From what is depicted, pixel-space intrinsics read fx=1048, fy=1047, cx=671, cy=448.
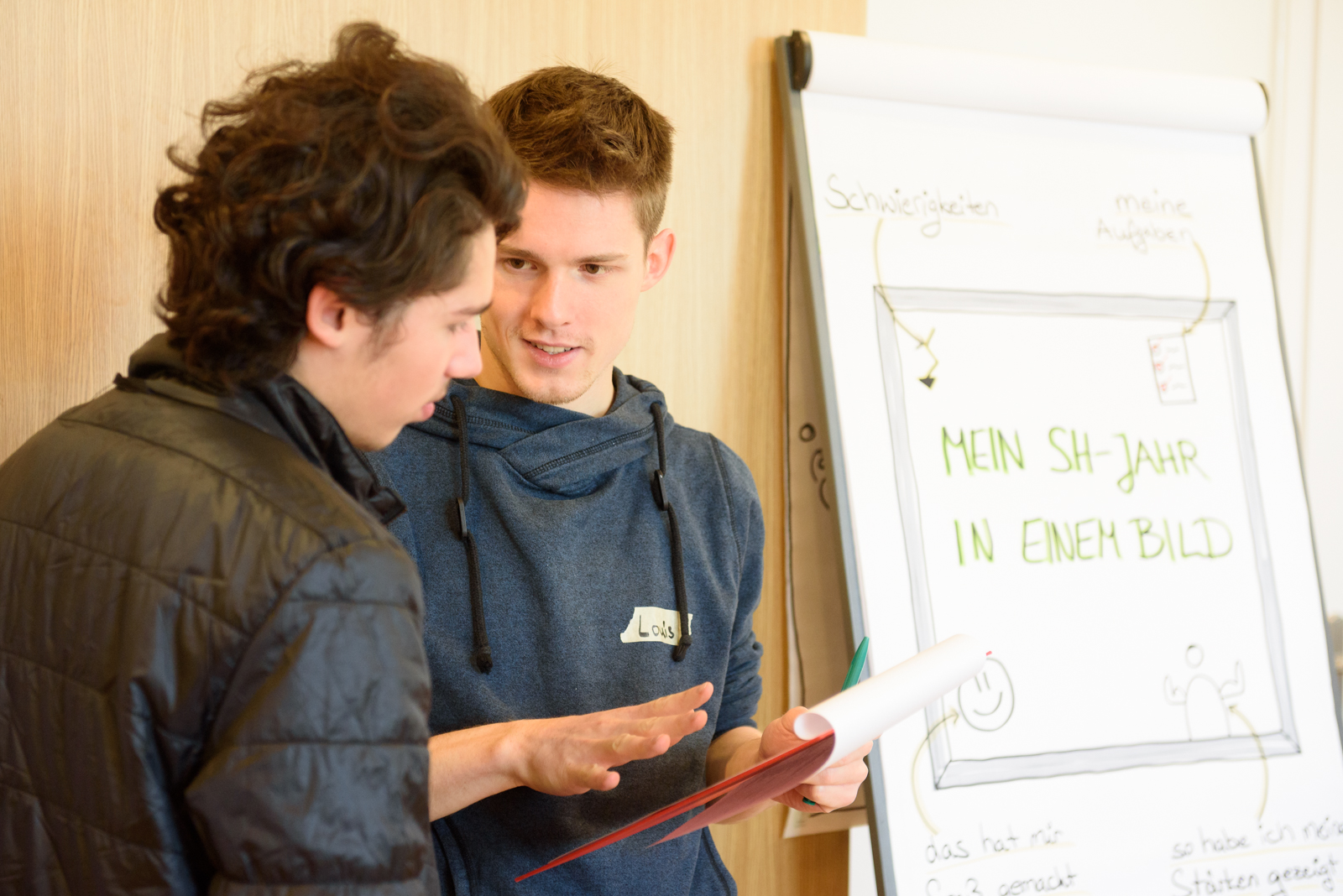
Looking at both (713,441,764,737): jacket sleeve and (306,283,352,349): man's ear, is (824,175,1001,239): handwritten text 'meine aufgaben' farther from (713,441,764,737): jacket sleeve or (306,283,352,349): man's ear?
(306,283,352,349): man's ear

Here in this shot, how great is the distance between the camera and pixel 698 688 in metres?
0.85

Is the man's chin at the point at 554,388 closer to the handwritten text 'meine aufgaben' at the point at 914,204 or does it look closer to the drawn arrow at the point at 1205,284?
the handwritten text 'meine aufgaben' at the point at 914,204

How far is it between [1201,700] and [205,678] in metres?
1.66

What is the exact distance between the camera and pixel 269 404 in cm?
69

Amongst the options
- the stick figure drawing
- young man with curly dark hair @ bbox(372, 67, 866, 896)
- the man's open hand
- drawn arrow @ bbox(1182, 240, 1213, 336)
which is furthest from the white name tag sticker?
drawn arrow @ bbox(1182, 240, 1213, 336)

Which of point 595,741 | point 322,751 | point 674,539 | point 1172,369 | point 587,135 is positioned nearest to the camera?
point 322,751

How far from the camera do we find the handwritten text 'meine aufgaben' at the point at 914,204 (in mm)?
1666

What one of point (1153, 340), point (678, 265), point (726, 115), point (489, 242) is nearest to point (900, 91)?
point (726, 115)

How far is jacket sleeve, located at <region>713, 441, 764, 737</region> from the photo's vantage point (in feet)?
4.23

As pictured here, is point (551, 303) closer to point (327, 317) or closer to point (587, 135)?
point (587, 135)

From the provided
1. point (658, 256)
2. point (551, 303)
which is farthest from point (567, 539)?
point (658, 256)

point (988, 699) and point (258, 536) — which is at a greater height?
point (258, 536)

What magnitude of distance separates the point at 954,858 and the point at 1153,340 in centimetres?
94

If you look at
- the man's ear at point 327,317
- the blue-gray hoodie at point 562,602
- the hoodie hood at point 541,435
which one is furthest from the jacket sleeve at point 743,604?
the man's ear at point 327,317
